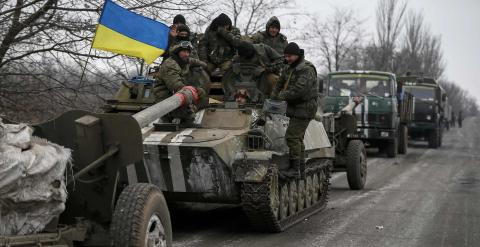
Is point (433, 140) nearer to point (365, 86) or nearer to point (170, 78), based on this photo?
point (365, 86)

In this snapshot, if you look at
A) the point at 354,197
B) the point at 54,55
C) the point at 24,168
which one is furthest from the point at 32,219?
the point at 354,197

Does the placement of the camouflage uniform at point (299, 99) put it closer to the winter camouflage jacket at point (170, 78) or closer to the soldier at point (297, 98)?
the soldier at point (297, 98)

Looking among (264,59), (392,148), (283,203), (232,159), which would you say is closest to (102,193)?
(232,159)

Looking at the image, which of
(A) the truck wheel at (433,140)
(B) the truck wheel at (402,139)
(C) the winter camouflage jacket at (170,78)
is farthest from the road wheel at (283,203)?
(A) the truck wheel at (433,140)

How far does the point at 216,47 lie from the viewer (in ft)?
34.6

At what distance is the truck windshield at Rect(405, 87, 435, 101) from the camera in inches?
1103

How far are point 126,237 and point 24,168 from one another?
84 centimetres

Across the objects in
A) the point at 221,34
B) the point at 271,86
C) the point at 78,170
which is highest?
the point at 221,34

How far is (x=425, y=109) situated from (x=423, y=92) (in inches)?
35.5

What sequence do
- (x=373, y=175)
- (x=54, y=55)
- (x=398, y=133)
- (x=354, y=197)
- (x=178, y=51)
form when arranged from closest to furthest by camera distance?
(x=178, y=51)
(x=54, y=55)
(x=354, y=197)
(x=373, y=175)
(x=398, y=133)

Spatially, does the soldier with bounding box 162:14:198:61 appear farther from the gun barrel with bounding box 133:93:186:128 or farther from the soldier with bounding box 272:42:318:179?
the gun barrel with bounding box 133:93:186:128

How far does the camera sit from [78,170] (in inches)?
223

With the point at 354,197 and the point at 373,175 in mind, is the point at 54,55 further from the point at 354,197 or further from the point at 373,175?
the point at 373,175

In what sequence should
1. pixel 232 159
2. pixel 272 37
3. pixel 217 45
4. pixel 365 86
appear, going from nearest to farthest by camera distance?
pixel 232 159
pixel 217 45
pixel 272 37
pixel 365 86
